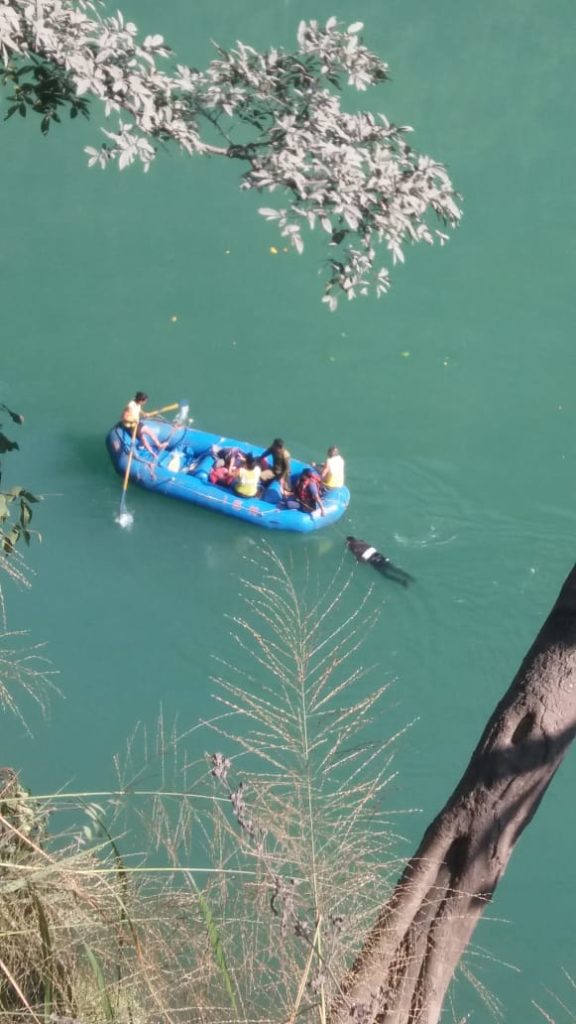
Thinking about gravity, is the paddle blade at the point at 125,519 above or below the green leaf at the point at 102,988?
below

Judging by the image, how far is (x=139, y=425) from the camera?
1038 cm

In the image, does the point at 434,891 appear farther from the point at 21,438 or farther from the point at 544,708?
the point at 21,438

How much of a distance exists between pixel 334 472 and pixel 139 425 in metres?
1.78

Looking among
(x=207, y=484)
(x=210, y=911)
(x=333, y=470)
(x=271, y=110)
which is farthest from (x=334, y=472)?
(x=210, y=911)

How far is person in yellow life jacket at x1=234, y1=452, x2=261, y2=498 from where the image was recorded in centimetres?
1010

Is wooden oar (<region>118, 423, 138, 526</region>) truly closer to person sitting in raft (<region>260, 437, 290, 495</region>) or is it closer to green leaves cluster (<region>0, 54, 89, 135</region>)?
person sitting in raft (<region>260, 437, 290, 495</region>)

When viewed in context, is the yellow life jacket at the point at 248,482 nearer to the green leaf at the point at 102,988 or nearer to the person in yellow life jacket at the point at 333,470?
the person in yellow life jacket at the point at 333,470

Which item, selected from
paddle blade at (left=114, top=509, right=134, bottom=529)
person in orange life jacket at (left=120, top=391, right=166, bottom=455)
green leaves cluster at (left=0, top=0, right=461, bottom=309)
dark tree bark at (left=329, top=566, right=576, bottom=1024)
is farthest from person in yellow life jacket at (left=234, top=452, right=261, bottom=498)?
dark tree bark at (left=329, top=566, right=576, bottom=1024)

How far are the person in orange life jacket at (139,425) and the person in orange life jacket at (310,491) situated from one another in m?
1.39

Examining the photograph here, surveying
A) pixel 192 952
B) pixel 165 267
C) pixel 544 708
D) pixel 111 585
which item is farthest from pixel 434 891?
pixel 165 267

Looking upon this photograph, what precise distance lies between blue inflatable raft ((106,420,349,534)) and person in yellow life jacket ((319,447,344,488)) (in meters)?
0.08

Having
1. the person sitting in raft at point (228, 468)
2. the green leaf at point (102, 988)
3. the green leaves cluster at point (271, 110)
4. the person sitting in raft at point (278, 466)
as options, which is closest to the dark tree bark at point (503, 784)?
the green leaf at point (102, 988)

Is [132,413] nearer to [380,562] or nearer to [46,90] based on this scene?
[380,562]

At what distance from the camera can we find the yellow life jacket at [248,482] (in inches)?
398
